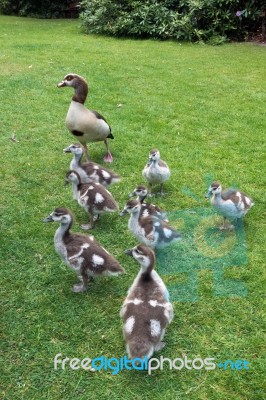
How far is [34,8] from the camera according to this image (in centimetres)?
2236

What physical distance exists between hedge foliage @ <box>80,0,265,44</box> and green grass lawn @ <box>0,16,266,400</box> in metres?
2.18

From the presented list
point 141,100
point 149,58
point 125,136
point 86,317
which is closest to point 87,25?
point 149,58

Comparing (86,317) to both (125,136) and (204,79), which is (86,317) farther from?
(204,79)

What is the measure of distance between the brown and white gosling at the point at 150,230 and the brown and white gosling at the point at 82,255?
1.89 ft

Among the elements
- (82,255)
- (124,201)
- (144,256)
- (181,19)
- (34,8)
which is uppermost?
(181,19)

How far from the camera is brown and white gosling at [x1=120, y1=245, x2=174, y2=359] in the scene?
3.47 meters

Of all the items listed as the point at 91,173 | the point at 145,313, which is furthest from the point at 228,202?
the point at 145,313

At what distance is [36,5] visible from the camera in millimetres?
22359

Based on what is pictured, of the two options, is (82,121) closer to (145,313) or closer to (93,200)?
(93,200)

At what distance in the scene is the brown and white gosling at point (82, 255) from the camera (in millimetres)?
4219

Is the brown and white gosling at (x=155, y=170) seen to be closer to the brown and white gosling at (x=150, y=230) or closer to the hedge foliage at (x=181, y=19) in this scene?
the brown and white gosling at (x=150, y=230)

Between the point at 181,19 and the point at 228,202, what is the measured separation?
11391mm

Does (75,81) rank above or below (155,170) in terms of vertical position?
above

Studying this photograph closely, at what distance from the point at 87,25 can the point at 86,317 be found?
47.3ft
